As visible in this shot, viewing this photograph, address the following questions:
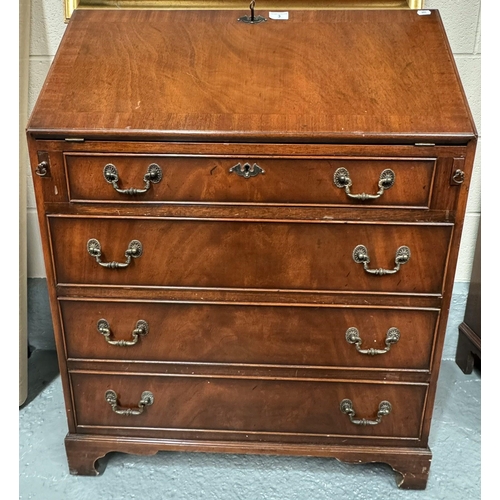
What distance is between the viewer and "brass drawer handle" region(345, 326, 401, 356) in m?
1.49

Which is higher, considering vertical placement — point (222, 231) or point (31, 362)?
point (222, 231)

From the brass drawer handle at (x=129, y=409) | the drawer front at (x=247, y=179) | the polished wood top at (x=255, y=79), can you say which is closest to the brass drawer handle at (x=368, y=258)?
the drawer front at (x=247, y=179)

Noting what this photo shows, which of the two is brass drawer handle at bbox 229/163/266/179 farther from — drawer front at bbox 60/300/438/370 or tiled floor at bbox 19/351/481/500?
tiled floor at bbox 19/351/481/500

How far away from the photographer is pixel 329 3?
71.9 inches

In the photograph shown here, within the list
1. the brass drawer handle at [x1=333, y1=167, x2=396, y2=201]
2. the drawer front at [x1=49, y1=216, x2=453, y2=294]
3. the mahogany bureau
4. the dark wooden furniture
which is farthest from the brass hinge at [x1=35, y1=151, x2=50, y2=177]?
the dark wooden furniture

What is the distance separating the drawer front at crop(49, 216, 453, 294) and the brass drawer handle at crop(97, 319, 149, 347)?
4.9 inches

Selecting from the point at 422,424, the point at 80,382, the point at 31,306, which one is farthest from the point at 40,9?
the point at 422,424

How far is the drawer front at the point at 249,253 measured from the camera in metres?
1.41

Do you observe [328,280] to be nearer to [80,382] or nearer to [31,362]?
[80,382]

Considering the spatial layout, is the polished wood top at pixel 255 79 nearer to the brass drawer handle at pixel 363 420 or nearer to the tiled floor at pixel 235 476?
the brass drawer handle at pixel 363 420

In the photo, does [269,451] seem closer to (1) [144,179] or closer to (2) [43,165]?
(1) [144,179]

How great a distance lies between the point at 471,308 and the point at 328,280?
0.98 meters

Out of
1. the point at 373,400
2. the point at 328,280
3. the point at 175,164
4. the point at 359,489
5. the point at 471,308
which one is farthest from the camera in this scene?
the point at 471,308

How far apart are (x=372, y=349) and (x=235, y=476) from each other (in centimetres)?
65
